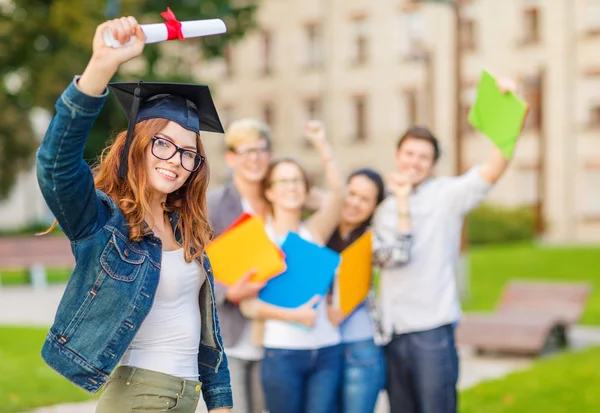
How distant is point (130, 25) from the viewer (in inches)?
92.1

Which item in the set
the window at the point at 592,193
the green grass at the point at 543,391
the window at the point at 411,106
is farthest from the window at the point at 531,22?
the green grass at the point at 543,391

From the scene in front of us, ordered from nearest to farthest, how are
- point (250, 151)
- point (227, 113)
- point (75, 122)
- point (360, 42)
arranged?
point (75, 122) → point (250, 151) → point (360, 42) → point (227, 113)

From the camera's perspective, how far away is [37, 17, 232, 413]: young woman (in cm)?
237

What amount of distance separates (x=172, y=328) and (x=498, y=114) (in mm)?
2502

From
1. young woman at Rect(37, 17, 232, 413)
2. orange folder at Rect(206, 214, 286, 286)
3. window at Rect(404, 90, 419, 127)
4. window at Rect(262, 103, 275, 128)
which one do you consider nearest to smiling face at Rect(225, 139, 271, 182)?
orange folder at Rect(206, 214, 286, 286)

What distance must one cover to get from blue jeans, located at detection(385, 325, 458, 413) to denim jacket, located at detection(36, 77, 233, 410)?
2.11 m

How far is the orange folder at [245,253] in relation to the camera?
460cm

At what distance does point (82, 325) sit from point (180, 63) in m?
22.7

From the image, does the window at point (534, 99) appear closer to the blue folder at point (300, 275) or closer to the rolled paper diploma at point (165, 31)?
the blue folder at point (300, 275)

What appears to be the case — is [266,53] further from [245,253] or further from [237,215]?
[245,253]

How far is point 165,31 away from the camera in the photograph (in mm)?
2475

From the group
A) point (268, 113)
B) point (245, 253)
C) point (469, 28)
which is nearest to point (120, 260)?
point (245, 253)

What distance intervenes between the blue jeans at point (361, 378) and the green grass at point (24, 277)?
13.7 metres

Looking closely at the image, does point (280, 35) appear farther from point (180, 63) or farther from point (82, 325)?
point (82, 325)
